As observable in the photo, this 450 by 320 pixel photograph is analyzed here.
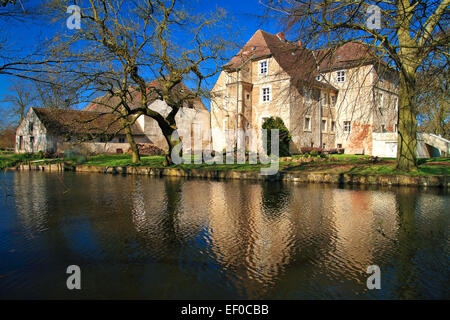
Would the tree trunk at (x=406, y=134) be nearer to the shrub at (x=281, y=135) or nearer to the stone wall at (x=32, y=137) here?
the shrub at (x=281, y=135)

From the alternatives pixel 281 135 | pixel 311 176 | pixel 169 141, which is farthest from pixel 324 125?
pixel 311 176

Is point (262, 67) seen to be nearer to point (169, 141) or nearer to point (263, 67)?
point (263, 67)

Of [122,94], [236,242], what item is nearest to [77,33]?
[122,94]

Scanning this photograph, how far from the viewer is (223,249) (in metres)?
4.26

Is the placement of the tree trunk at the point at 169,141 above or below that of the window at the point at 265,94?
below

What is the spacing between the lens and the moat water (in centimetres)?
A: 304

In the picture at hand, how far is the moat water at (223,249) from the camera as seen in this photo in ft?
9.96

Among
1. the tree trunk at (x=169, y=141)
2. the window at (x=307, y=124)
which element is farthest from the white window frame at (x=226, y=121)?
the tree trunk at (x=169, y=141)

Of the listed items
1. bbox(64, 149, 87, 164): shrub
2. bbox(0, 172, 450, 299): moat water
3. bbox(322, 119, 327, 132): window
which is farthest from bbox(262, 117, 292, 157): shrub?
bbox(64, 149, 87, 164): shrub

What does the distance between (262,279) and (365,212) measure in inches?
184

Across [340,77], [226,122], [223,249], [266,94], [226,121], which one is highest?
[340,77]

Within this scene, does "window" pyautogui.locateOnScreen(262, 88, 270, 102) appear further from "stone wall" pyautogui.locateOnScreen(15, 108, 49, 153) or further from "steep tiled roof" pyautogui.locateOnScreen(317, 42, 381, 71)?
"stone wall" pyautogui.locateOnScreen(15, 108, 49, 153)

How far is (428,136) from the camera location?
73.8 ft
